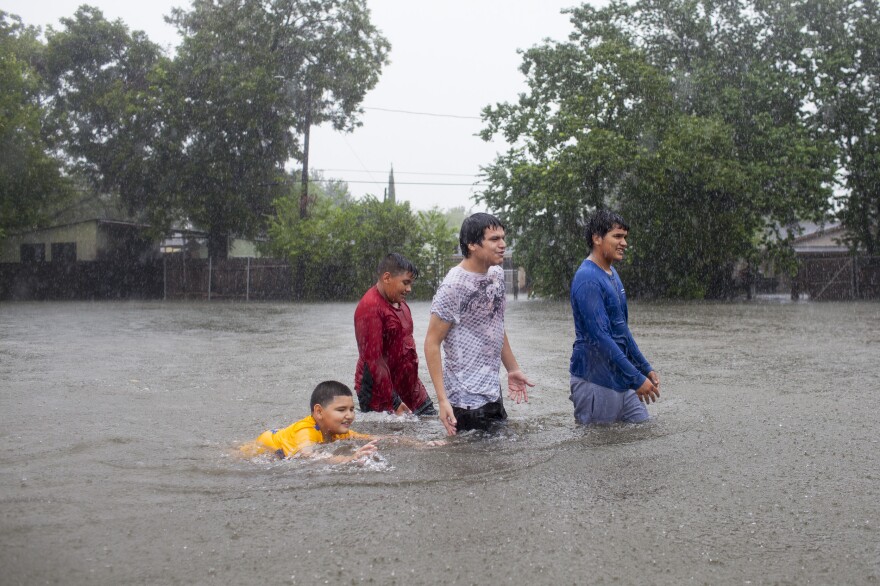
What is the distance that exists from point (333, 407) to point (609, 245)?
6.97ft

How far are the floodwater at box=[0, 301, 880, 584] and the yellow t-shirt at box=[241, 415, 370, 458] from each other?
0.17 m

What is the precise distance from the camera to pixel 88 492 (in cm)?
471

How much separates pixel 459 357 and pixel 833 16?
37449mm

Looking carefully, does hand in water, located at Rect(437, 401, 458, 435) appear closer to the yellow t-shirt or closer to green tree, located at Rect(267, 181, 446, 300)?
the yellow t-shirt

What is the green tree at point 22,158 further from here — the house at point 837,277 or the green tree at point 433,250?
the house at point 837,277

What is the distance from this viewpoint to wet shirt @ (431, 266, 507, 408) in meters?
5.63

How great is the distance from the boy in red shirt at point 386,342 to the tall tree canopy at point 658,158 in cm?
2585

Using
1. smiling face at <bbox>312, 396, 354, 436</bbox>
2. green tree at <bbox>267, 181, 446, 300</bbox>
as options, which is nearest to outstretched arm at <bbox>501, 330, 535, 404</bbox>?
smiling face at <bbox>312, 396, 354, 436</bbox>

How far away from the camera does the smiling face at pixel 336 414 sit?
5477 mm

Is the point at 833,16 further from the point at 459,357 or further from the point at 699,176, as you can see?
the point at 459,357

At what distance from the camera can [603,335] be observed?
598cm

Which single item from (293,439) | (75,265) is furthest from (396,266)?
→ (75,265)

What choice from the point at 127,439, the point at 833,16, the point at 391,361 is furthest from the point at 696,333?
the point at 833,16

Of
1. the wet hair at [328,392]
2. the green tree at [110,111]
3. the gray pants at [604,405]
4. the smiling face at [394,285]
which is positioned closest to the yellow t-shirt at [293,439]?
the wet hair at [328,392]
